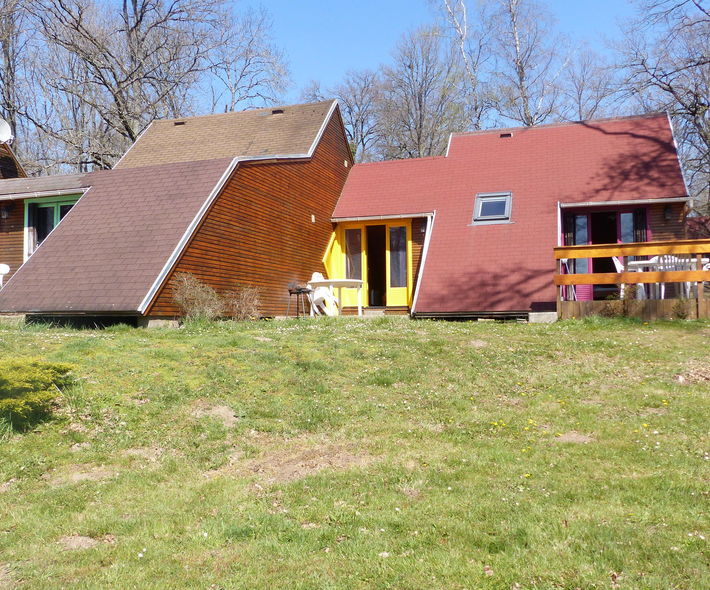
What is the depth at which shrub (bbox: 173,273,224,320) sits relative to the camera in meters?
12.5

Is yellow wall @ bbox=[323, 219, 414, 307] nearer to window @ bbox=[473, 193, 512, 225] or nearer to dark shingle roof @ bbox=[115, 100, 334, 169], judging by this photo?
window @ bbox=[473, 193, 512, 225]

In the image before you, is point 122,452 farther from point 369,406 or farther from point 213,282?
point 213,282

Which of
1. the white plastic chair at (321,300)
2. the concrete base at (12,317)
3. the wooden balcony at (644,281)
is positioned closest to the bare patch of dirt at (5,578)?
the concrete base at (12,317)

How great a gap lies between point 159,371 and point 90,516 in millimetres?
3434

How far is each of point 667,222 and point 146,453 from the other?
14.1 meters

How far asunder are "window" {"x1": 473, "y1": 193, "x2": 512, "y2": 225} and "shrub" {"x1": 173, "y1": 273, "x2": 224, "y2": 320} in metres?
7.32

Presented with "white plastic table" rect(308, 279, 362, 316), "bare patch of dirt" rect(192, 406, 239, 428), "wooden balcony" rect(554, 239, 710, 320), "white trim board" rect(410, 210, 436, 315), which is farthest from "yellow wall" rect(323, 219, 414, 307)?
"bare patch of dirt" rect(192, 406, 239, 428)

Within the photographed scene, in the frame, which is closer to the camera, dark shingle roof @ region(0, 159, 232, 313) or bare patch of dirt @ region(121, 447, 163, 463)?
bare patch of dirt @ region(121, 447, 163, 463)

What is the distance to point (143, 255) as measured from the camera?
41.4ft

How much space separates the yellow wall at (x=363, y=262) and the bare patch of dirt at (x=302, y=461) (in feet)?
38.5

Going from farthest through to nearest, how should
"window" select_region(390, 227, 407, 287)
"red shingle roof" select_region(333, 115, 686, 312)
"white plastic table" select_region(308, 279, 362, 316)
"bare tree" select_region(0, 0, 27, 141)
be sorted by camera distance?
1. "bare tree" select_region(0, 0, 27, 141)
2. "window" select_region(390, 227, 407, 287)
3. "white plastic table" select_region(308, 279, 362, 316)
4. "red shingle roof" select_region(333, 115, 686, 312)

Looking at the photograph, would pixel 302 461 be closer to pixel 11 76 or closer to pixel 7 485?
pixel 7 485

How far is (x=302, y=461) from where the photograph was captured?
5.91 m

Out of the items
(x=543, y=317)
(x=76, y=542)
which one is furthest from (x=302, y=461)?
(x=543, y=317)
